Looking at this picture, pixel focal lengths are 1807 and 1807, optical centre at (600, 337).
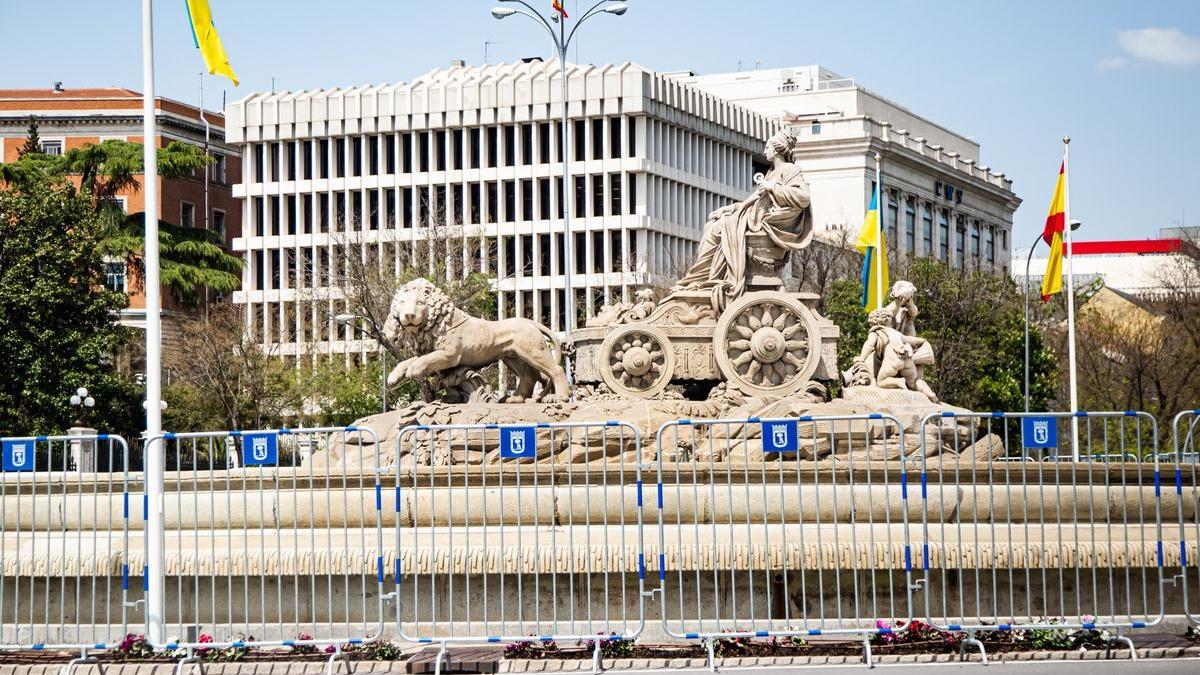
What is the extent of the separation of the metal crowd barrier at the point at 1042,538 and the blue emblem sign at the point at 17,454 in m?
7.33

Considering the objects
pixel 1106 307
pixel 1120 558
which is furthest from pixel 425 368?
pixel 1106 307

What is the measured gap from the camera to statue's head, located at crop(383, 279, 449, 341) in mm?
20125

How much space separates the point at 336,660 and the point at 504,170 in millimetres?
69792

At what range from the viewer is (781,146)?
22.0 meters

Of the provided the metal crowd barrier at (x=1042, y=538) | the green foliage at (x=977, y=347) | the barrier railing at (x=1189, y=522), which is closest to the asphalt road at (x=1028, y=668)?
the metal crowd barrier at (x=1042, y=538)

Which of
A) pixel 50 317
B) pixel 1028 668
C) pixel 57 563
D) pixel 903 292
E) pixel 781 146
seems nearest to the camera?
pixel 1028 668

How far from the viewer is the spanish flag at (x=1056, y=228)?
121 ft

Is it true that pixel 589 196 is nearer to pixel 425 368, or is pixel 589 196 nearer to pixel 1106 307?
pixel 1106 307

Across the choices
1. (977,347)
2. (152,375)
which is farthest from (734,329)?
(977,347)

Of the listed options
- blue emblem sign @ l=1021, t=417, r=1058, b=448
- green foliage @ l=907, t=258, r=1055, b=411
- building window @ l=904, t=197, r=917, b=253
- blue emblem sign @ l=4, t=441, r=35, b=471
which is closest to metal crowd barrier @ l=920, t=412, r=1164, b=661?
blue emblem sign @ l=1021, t=417, r=1058, b=448

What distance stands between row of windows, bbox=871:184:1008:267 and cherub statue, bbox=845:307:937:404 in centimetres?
6205

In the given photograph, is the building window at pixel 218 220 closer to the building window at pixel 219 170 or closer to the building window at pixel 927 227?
the building window at pixel 219 170

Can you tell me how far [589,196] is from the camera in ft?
265

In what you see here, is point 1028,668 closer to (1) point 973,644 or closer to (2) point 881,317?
(1) point 973,644
